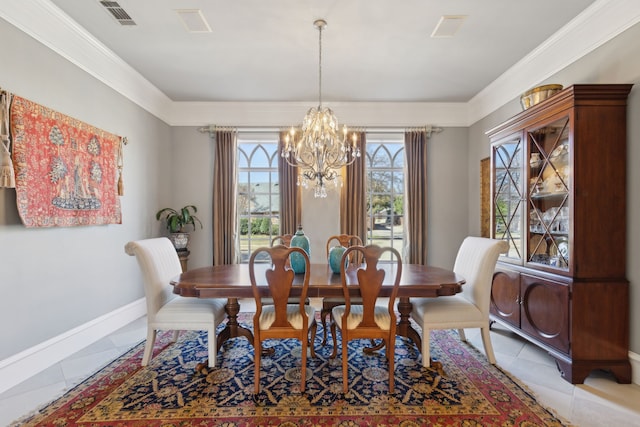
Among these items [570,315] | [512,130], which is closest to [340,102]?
[512,130]

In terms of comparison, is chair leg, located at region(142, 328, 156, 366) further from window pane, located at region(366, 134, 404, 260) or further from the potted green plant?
window pane, located at region(366, 134, 404, 260)

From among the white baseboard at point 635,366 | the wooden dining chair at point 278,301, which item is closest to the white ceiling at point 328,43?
the wooden dining chair at point 278,301

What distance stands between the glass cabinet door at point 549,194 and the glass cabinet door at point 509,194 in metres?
0.13

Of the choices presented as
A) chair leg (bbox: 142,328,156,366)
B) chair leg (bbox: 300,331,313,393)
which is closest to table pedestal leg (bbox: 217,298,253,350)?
chair leg (bbox: 142,328,156,366)

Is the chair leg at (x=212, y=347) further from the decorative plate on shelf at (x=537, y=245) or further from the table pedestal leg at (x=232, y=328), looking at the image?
the decorative plate on shelf at (x=537, y=245)

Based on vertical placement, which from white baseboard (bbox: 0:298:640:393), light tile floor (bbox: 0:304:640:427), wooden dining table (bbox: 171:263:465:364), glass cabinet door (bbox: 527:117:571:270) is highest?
glass cabinet door (bbox: 527:117:571:270)

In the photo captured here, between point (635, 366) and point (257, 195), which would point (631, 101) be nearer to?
point (635, 366)

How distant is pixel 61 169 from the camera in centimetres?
267

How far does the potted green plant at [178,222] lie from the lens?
13.9 ft

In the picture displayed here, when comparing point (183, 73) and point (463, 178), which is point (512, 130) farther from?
point (183, 73)

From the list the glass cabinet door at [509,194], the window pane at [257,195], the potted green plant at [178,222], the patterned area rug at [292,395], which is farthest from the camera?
the window pane at [257,195]

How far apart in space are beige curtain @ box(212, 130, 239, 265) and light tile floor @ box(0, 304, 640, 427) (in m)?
1.81

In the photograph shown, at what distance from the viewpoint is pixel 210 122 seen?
4.71 m

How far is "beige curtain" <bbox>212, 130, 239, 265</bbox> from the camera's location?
4641 mm
